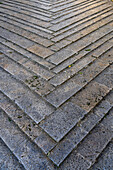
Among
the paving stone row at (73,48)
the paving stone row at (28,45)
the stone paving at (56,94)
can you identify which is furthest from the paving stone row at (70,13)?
the paving stone row at (28,45)

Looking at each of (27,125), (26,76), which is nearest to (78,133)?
(27,125)

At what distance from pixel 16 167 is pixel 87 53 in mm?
2123

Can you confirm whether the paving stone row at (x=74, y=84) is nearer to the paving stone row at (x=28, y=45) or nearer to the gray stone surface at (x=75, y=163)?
the gray stone surface at (x=75, y=163)

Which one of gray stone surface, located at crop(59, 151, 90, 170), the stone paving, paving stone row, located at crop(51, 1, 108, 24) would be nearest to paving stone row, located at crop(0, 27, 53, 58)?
the stone paving

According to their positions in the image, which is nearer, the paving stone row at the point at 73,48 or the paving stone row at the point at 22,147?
the paving stone row at the point at 22,147

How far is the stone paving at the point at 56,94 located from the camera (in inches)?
55.4

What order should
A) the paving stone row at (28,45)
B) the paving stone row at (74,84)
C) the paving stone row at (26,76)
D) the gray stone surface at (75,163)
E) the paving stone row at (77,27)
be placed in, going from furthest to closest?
the paving stone row at (77,27)
the paving stone row at (28,45)
the paving stone row at (26,76)
the paving stone row at (74,84)
the gray stone surface at (75,163)

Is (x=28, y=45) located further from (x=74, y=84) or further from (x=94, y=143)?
(x=94, y=143)

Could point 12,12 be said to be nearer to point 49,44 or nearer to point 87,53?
point 49,44

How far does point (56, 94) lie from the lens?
193 centimetres

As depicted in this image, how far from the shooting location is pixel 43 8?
418cm

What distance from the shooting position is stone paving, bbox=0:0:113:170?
141 centimetres

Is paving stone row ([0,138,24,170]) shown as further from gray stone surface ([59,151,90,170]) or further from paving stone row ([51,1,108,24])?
paving stone row ([51,1,108,24])

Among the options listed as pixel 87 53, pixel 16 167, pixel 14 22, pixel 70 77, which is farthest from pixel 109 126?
pixel 14 22
